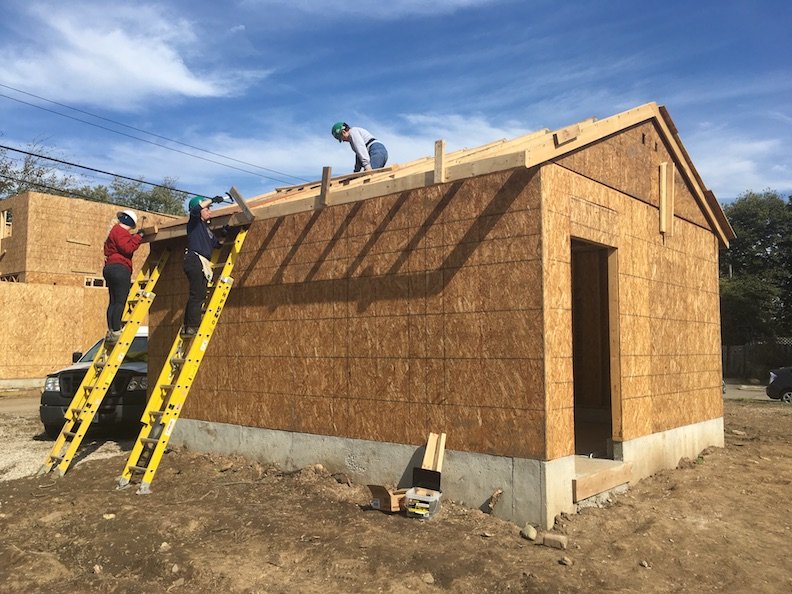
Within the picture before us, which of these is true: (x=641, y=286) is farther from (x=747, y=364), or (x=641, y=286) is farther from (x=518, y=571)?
(x=747, y=364)

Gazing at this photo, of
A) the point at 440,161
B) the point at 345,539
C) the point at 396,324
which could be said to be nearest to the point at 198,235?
the point at 396,324

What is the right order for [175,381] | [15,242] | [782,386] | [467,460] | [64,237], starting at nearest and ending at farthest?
[467,460] < [175,381] < [782,386] < [15,242] < [64,237]

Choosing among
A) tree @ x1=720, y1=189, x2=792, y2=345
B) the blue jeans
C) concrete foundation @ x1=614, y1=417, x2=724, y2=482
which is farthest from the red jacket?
tree @ x1=720, y1=189, x2=792, y2=345

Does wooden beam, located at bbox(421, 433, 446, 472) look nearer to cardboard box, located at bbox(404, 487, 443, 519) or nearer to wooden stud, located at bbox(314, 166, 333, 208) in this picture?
cardboard box, located at bbox(404, 487, 443, 519)

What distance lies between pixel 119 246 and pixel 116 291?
614 millimetres

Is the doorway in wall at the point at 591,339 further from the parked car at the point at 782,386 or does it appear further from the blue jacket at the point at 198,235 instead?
the parked car at the point at 782,386

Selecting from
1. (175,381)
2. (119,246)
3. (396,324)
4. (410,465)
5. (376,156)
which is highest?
(376,156)

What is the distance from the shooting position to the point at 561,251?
599 centimetres

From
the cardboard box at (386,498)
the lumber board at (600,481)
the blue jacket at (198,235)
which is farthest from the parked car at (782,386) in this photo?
the blue jacket at (198,235)

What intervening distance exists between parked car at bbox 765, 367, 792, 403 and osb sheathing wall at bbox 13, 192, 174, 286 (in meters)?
21.3

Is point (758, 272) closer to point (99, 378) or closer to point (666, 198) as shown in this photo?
point (666, 198)

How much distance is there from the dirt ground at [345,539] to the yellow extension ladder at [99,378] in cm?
38

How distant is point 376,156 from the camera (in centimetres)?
945

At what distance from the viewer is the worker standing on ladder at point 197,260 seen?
24.8 ft
